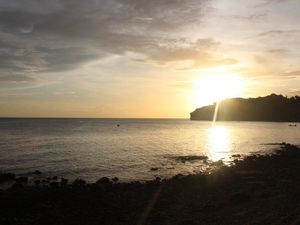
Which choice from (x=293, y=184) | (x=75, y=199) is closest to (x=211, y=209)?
(x=293, y=184)

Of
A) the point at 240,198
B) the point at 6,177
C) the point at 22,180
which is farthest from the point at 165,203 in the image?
the point at 6,177

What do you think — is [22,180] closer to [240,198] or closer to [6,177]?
[6,177]

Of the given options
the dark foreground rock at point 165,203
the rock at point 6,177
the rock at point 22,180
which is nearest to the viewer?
the dark foreground rock at point 165,203

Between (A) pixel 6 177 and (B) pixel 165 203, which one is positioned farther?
(A) pixel 6 177

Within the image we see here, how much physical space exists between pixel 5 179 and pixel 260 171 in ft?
81.5

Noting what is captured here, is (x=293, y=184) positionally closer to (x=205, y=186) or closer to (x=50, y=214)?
(x=205, y=186)

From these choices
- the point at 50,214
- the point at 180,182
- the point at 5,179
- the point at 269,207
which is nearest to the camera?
the point at 269,207

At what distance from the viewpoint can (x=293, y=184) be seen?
2539cm

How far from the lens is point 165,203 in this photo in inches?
928

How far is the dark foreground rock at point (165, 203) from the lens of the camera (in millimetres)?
18734

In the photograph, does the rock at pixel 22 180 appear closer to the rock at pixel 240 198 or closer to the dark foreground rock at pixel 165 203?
the dark foreground rock at pixel 165 203

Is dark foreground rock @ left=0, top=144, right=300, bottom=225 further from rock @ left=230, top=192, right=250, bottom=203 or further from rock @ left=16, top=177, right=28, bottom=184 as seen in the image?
rock @ left=16, top=177, right=28, bottom=184

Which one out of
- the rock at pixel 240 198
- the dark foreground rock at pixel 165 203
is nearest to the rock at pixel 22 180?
the dark foreground rock at pixel 165 203

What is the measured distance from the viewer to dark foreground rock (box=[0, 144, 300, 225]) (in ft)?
61.5
